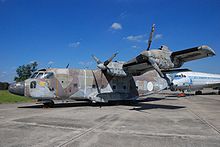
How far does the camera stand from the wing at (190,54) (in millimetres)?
11711

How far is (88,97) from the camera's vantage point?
15648mm

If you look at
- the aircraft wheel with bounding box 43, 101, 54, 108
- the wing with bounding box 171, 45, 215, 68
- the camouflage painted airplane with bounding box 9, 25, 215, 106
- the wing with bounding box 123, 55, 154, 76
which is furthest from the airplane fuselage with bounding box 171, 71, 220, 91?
the aircraft wheel with bounding box 43, 101, 54, 108

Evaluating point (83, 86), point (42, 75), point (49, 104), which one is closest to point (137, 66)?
point (83, 86)

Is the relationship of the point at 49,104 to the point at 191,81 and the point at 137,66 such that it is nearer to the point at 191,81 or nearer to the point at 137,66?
the point at 137,66

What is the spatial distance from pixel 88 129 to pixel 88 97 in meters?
8.70

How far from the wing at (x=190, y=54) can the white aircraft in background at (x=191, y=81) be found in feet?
50.6

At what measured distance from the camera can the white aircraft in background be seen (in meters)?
31.5

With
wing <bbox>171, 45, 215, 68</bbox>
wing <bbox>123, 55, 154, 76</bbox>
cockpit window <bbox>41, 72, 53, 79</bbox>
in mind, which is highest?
wing <bbox>171, 45, 215, 68</bbox>

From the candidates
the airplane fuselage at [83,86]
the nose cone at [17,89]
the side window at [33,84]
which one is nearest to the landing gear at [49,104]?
the airplane fuselage at [83,86]

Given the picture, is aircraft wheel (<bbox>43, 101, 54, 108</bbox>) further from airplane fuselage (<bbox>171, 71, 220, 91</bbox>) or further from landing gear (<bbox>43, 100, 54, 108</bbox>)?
airplane fuselage (<bbox>171, 71, 220, 91</bbox>)

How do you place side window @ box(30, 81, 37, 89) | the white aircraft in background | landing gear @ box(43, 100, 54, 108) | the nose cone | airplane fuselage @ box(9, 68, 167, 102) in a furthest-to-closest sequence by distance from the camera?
the white aircraft in background, landing gear @ box(43, 100, 54, 108), airplane fuselage @ box(9, 68, 167, 102), side window @ box(30, 81, 37, 89), the nose cone

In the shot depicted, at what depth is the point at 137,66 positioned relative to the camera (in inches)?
604

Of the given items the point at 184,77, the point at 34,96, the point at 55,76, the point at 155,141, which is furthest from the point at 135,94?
the point at 184,77

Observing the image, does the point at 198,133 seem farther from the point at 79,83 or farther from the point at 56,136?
the point at 79,83
